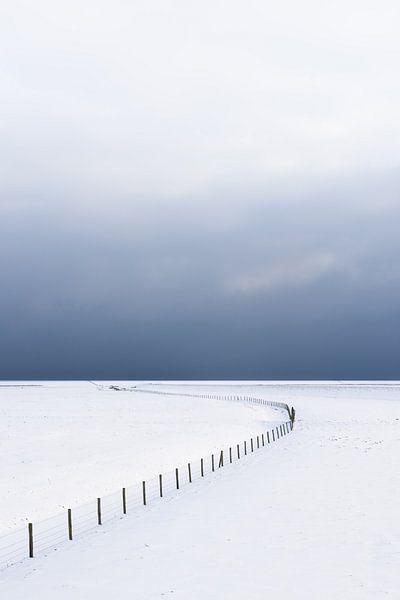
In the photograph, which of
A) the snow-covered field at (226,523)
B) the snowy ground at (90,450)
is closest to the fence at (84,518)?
the snow-covered field at (226,523)

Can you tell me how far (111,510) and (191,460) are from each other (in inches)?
619

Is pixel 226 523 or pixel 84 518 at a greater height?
pixel 226 523

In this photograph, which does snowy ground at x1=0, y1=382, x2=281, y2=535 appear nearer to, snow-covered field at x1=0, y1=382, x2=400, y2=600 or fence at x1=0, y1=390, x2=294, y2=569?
snow-covered field at x1=0, y1=382, x2=400, y2=600

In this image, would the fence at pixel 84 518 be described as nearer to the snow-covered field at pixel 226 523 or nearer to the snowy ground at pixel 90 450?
the snow-covered field at pixel 226 523

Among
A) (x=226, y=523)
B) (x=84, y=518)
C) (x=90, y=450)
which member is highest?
(x=90, y=450)

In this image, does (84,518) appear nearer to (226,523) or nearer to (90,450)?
(226,523)

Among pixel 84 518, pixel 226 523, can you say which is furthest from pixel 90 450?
pixel 226 523

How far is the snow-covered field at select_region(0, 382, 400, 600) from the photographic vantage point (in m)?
17.2

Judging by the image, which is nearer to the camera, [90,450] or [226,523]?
[226,523]

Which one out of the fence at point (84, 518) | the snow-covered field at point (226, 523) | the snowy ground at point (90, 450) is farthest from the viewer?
the snowy ground at point (90, 450)

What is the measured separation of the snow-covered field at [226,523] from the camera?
678 inches

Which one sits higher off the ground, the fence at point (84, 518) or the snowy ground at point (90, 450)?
the snowy ground at point (90, 450)

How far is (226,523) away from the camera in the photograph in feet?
80.5

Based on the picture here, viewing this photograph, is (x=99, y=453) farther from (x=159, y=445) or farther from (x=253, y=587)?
(x=253, y=587)
